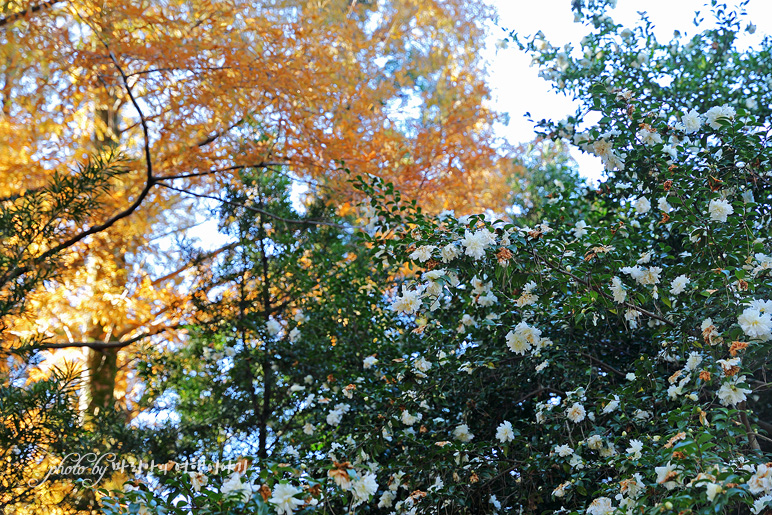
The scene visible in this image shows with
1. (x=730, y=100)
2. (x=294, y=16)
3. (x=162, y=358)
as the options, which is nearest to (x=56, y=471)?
(x=162, y=358)

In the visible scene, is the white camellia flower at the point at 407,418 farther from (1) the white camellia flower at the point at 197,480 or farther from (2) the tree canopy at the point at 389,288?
(1) the white camellia flower at the point at 197,480

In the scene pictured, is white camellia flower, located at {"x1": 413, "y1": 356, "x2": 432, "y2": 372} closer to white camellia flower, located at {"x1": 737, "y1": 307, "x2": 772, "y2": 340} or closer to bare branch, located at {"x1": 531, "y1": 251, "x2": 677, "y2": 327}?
bare branch, located at {"x1": 531, "y1": 251, "x2": 677, "y2": 327}

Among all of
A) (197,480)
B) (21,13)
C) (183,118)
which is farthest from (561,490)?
(21,13)

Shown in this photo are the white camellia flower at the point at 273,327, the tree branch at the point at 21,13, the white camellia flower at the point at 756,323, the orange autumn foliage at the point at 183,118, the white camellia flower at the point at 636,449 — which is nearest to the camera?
the white camellia flower at the point at 756,323

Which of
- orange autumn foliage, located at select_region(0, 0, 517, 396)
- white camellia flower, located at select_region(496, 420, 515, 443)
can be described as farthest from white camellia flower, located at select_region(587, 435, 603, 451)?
orange autumn foliage, located at select_region(0, 0, 517, 396)

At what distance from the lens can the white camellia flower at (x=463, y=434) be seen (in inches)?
93.4

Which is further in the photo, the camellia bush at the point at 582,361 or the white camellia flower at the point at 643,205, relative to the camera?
the white camellia flower at the point at 643,205

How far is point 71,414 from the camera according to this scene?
7.20 ft

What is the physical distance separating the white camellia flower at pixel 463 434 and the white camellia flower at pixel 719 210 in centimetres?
118

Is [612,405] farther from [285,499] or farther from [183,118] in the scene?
[183,118]

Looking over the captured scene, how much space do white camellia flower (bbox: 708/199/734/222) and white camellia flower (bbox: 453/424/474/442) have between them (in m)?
1.18

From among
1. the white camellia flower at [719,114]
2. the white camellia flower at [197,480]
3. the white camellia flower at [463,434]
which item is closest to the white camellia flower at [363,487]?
the white camellia flower at [197,480]

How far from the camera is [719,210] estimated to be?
6.32ft

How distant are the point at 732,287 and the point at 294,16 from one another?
3.03 m
